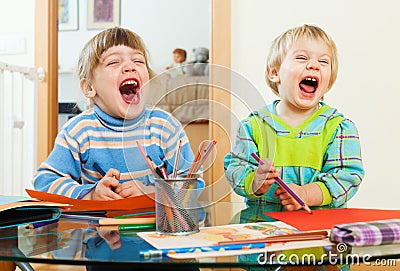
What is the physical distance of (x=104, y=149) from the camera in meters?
1.43

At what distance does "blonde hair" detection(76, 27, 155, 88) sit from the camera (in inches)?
55.8

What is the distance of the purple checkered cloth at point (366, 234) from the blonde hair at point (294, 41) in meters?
0.72

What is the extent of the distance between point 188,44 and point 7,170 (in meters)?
3.25

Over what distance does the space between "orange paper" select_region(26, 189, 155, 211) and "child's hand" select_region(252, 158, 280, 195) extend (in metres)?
0.22

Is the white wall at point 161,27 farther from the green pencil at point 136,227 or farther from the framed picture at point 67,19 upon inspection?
the green pencil at point 136,227

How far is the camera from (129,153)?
1078mm

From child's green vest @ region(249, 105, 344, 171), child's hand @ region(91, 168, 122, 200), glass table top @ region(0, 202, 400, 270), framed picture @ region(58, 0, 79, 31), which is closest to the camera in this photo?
glass table top @ region(0, 202, 400, 270)

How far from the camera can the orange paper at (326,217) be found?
34.2 inches

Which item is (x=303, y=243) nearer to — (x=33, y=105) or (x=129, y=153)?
(x=129, y=153)

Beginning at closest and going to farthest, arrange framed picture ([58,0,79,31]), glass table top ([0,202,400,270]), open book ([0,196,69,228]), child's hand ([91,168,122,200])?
glass table top ([0,202,400,270])
open book ([0,196,69,228])
child's hand ([91,168,122,200])
framed picture ([58,0,79,31])

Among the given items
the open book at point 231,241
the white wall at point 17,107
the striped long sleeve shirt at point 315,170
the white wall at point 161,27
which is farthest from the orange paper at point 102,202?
the white wall at point 161,27

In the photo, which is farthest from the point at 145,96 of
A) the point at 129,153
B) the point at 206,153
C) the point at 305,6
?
the point at 305,6

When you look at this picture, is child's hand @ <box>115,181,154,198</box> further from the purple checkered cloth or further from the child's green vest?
the purple checkered cloth

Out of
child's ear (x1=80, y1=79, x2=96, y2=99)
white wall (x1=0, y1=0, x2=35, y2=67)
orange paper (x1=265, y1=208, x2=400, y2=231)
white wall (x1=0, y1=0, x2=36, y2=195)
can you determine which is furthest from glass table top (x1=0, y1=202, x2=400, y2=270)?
white wall (x1=0, y1=0, x2=35, y2=67)
